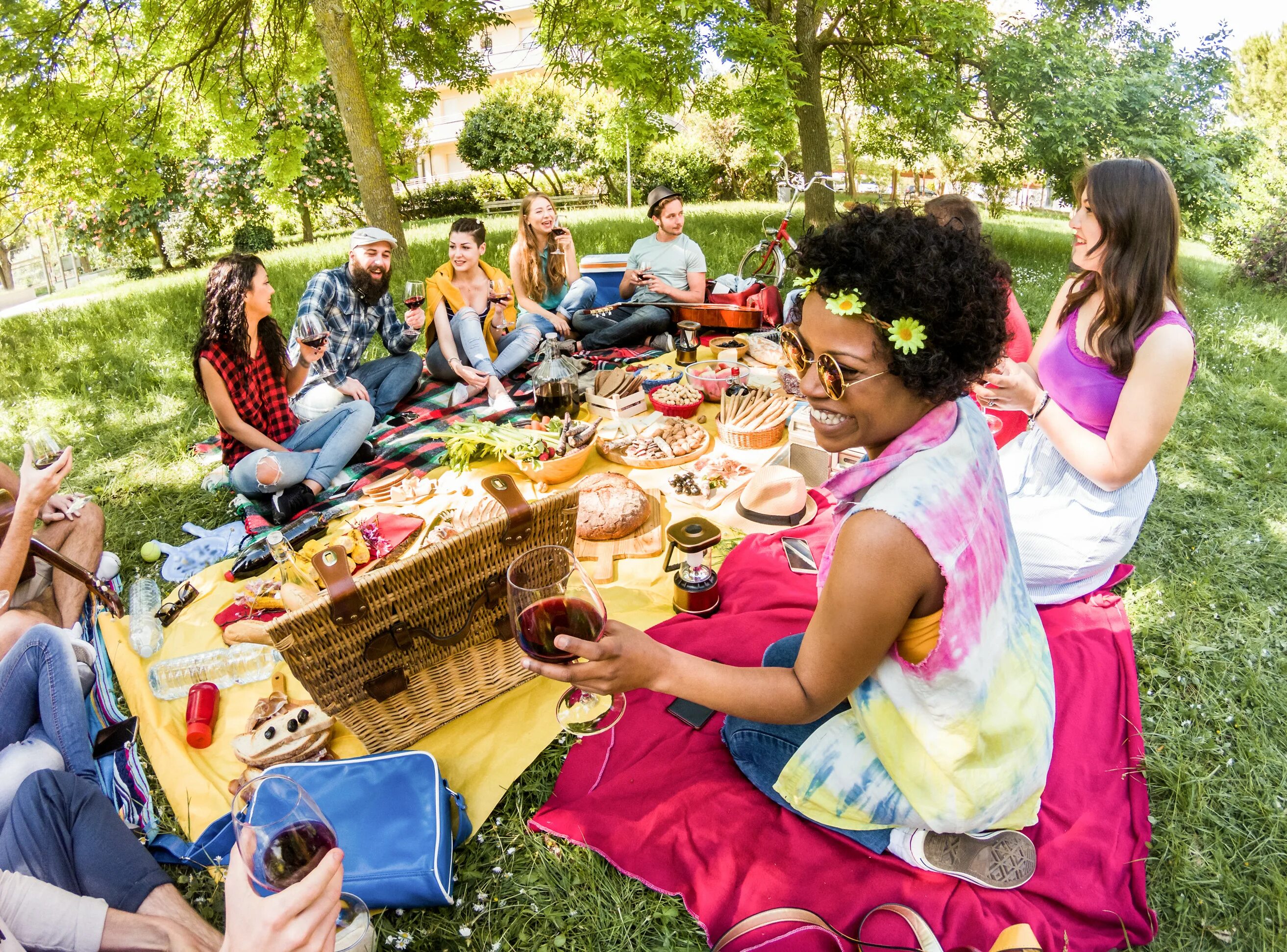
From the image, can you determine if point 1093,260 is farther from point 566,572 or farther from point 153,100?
point 153,100

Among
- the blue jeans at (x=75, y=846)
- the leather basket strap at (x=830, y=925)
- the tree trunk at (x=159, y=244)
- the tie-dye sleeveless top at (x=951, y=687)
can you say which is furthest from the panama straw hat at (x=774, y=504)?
the tree trunk at (x=159, y=244)

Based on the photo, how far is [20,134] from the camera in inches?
302

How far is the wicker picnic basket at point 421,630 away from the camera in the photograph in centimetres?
206

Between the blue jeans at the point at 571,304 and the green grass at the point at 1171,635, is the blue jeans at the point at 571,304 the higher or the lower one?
the higher one

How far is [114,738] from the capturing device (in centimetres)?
250

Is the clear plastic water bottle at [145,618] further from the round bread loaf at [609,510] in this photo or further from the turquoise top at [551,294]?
the turquoise top at [551,294]

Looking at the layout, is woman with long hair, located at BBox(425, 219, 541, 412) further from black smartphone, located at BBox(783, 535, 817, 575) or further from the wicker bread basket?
black smartphone, located at BBox(783, 535, 817, 575)

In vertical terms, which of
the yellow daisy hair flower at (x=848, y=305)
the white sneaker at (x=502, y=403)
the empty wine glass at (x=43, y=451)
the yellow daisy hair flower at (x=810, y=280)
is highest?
the yellow daisy hair flower at (x=810, y=280)

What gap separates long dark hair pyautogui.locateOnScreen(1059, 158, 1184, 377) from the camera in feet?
8.74

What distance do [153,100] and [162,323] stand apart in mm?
3632

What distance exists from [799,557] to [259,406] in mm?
3557

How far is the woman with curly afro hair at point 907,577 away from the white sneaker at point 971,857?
0.08 m

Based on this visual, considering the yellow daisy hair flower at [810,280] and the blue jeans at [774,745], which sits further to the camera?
the blue jeans at [774,745]

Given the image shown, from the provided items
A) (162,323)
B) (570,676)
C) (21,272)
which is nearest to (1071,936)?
(570,676)
